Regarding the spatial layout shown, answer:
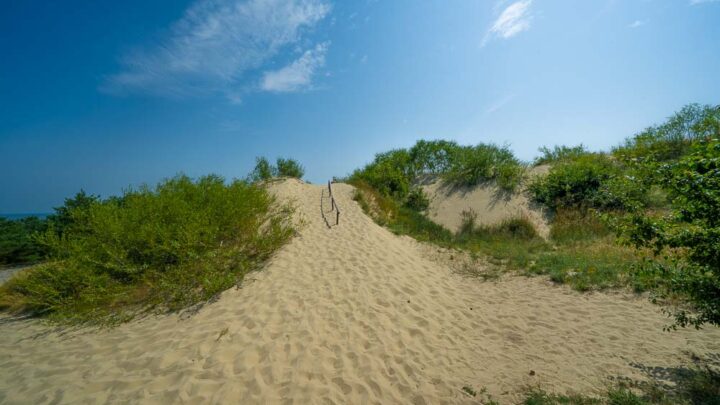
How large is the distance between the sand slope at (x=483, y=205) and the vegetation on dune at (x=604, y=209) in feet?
1.56

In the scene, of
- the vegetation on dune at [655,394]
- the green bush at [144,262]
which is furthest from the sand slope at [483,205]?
the green bush at [144,262]

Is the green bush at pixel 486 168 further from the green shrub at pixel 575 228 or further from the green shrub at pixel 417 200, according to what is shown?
the green shrub at pixel 575 228

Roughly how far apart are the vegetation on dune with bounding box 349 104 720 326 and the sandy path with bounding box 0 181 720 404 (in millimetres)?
1023

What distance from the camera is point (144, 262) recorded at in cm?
591

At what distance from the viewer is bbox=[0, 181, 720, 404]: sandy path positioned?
134 inches

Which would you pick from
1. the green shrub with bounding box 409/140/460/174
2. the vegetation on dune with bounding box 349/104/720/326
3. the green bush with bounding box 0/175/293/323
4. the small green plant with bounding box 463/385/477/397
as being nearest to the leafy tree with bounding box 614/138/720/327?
the vegetation on dune with bounding box 349/104/720/326

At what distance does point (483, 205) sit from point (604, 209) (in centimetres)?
441

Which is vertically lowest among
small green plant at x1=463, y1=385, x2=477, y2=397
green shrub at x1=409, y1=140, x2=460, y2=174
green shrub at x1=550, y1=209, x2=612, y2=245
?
small green plant at x1=463, y1=385, x2=477, y2=397

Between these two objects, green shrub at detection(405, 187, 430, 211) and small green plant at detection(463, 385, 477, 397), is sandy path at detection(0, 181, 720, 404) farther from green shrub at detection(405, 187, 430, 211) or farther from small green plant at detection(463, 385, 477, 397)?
green shrub at detection(405, 187, 430, 211)

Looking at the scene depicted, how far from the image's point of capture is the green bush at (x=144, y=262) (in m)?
5.46

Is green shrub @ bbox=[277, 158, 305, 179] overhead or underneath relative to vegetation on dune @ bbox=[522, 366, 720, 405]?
overhead

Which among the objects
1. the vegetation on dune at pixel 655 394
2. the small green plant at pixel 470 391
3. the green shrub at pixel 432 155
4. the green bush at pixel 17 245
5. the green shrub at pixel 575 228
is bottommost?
the vegetation on dune at pixel 655 394

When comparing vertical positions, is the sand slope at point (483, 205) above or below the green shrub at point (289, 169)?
below

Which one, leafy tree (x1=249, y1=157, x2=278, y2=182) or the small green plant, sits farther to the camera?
leafy tree (x1=249, y1=157, x2=278, y2=182)
